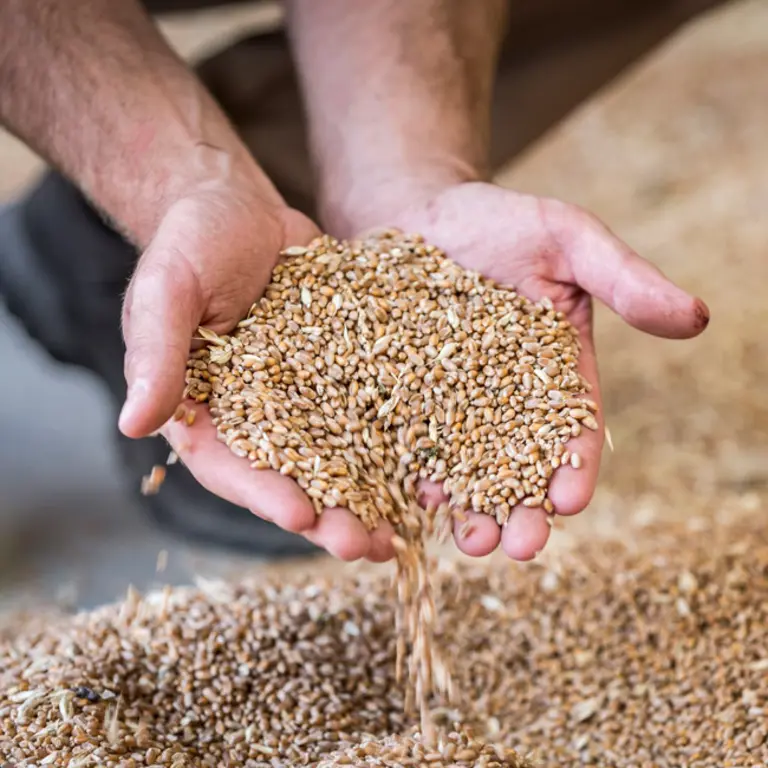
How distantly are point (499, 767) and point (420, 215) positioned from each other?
2.92ft

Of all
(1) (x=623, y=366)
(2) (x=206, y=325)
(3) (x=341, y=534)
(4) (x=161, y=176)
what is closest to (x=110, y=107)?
(4) (x=161, y=176)

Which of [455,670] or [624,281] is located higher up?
[624,281]

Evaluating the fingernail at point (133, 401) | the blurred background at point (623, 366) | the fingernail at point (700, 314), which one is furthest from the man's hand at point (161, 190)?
the blurred background at point (623, 366)

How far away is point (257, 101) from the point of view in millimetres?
2793

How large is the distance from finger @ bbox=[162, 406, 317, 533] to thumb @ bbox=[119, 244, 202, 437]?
4.8 inches

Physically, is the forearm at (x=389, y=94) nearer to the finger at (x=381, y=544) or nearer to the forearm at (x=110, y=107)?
the forearm at (x=110, y=107)

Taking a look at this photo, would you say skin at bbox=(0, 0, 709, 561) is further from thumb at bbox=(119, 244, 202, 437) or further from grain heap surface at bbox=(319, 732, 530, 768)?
grain heap surface at bbox=(319, 732, 530, 768)

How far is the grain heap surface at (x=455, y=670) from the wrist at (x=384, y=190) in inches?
26.8

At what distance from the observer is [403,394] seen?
1504 mm

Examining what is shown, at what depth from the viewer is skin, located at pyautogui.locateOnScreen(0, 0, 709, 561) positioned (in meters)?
1.35

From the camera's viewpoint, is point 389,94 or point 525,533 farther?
point 389,94

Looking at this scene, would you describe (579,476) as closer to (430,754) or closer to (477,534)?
(477,534)

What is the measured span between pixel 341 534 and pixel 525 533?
257 millimetres

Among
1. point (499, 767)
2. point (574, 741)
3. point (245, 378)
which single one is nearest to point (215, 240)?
point (245, 378)
